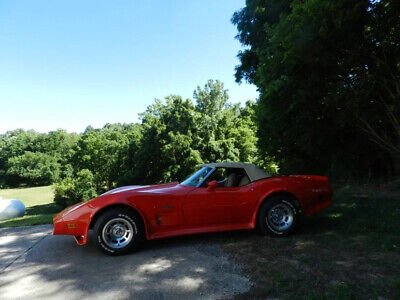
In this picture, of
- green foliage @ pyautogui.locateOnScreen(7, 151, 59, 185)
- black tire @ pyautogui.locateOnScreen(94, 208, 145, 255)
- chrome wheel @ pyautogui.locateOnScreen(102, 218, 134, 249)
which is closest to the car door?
black tire @ pyautogui.locateOnScreen(94, 208, 145, 255)

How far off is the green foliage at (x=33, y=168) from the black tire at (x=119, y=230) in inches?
2691

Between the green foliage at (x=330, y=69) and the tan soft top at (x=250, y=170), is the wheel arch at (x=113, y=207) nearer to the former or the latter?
the tan soft top at (x=250, y=170)

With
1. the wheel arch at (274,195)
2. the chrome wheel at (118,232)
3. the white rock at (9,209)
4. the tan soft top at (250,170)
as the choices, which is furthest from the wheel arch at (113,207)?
the white rock at (9,209)

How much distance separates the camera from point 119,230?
357 centimetres

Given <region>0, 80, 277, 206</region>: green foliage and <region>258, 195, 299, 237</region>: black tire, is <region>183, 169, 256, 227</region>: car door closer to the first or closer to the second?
<region>258, 195, 299, 237</region>: black tire

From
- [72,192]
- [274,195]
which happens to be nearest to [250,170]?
[274,195]

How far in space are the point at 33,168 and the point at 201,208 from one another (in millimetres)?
73366

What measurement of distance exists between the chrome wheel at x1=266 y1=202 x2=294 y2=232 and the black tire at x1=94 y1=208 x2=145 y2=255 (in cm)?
205

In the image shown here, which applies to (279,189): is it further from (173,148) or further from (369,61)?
(173,148)

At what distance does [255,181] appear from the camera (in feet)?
13.8

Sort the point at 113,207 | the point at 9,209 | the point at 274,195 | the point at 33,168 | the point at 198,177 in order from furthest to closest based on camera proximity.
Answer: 1. the point at 33,168
2. the point at 9,209
3. the point at 198,177
4. the point at 274,195
5. the point at 113,207

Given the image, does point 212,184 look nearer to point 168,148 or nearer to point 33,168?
point 168,148

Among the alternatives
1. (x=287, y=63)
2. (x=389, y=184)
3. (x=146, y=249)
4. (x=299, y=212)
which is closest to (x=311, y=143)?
(x=389, y=184)

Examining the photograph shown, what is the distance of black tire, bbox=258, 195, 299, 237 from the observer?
405 cm
